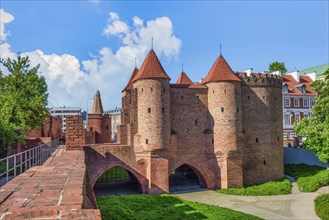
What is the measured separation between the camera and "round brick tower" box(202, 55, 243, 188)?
32.0 metres

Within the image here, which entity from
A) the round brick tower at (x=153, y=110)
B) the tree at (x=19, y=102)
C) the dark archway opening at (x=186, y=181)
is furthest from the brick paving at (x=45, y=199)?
the dark archway opening at (x=186, y=181)

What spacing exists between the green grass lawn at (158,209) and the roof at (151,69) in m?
11.3

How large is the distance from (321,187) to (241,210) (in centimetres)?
1076

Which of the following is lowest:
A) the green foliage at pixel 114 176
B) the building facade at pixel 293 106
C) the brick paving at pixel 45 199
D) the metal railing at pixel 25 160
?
the green foliage at pixel 114 176

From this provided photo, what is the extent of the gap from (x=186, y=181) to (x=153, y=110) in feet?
34.6

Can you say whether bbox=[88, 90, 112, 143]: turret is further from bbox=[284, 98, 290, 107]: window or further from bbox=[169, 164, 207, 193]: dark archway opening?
bbox=[284, 98, 290, 107]: window

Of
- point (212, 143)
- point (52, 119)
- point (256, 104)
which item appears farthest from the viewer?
point (52, 119)

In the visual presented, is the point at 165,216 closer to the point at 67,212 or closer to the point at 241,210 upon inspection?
the point at 241,210

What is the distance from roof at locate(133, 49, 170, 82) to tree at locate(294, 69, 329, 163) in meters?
14.2

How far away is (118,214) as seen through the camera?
1873 cm

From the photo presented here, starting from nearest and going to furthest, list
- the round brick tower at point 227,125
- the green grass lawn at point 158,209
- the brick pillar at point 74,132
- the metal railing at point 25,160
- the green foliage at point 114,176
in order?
the metal railing at point 25,160
the brick pillar at point 74,132
the green grass lawn at point 158,209
the round brick tower at point 227,125
the green foliage at point 114,176

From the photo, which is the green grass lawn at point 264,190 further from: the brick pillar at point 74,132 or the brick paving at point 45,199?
the brick paving at point 45,199

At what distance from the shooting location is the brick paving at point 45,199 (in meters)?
3.62

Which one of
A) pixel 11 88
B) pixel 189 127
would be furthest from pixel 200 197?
pixel 11 88
